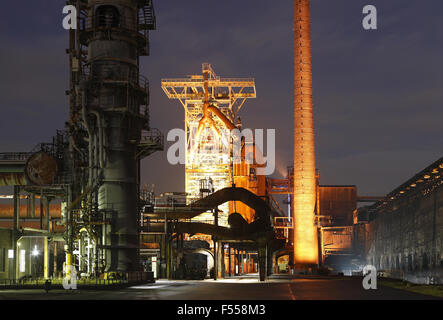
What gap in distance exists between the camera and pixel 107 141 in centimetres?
4066

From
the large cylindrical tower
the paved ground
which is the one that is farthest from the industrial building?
the paved ground

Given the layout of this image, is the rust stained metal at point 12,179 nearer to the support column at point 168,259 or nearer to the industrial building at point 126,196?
the industrial building at point 126,196

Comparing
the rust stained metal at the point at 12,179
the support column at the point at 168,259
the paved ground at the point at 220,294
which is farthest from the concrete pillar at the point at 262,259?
the rust stained metal at the point at 12,179

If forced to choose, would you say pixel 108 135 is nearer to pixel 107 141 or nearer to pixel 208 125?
pixel 107 141

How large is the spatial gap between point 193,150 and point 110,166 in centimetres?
4439

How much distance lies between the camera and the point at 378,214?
7844 cm

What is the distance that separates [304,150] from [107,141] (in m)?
30.6

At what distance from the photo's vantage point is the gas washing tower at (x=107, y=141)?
3988 centimetres

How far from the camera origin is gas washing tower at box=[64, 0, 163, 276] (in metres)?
39.9

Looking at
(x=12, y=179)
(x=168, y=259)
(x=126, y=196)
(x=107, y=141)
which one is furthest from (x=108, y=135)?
(x=168, y=259)

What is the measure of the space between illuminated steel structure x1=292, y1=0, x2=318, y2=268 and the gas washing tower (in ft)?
89.0

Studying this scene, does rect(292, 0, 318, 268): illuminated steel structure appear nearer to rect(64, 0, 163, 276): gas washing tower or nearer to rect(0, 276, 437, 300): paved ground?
rect(64, 0, 163, 276): gas washing tower

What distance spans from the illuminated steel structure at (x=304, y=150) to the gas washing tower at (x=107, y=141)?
2711cm
